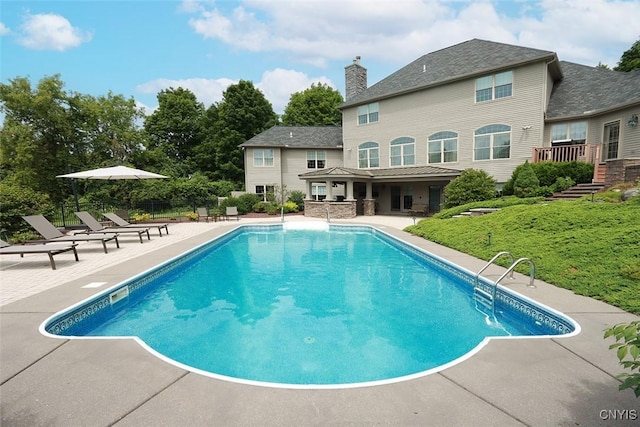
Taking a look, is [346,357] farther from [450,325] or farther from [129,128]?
[129,128]

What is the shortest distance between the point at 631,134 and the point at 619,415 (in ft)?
54.8

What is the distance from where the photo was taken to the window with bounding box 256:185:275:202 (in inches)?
1024

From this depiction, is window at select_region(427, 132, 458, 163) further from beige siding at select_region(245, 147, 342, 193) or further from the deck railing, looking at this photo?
beige siding at select_region(245, 147, 342, 193)

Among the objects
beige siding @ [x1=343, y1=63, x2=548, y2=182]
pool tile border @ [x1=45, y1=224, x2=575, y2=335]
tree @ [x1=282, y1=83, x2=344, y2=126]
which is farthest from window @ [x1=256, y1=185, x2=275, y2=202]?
tree @ [x1=282, y1=83, x2=344, y2=126]

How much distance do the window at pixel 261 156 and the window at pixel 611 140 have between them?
68.8 ft

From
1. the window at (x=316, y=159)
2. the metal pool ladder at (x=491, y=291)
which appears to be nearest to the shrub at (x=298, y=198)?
the window at (x=316, y=159)

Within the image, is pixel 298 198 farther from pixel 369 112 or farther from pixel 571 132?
pixel 571 132

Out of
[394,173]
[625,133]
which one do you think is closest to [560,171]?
[625,133]

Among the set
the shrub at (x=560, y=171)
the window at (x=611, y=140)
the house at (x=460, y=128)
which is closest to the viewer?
the shrub at (x=560, y=171)

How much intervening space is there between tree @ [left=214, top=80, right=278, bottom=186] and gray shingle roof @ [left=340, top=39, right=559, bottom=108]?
17512 mm

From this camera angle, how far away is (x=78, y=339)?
423cm

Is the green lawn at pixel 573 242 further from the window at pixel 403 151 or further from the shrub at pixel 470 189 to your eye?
the window at pixel 403 151

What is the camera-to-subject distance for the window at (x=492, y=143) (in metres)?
17.4

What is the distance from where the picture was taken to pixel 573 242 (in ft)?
25.4
